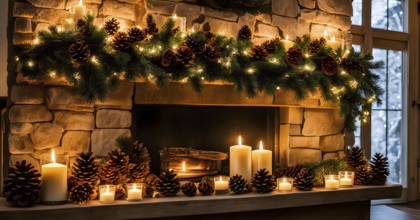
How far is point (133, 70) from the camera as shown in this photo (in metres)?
2.63

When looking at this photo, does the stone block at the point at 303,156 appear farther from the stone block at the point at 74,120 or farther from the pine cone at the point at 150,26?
the stone block at the point at 74,120

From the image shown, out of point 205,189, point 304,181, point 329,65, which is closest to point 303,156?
point 304,181

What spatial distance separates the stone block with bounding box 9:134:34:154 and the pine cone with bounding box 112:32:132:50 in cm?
66

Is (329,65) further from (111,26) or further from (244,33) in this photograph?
(111,26)

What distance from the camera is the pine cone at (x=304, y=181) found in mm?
2992

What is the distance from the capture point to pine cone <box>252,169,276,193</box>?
288cm

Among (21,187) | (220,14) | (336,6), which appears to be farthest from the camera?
(336,6)

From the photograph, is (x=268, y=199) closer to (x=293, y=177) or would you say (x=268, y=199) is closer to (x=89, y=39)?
(x=293, y=177)

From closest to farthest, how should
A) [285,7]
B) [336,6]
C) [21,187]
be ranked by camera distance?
[21,187] → [285,7] → [336,6]

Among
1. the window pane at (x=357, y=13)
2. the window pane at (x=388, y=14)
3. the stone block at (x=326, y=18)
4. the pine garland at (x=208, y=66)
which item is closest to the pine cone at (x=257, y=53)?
the pine garland at (x=208, y=66)

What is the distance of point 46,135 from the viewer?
260cm

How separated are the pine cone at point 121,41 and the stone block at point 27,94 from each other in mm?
451

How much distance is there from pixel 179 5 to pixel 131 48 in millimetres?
484

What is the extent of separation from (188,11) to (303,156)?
123 centimetres
